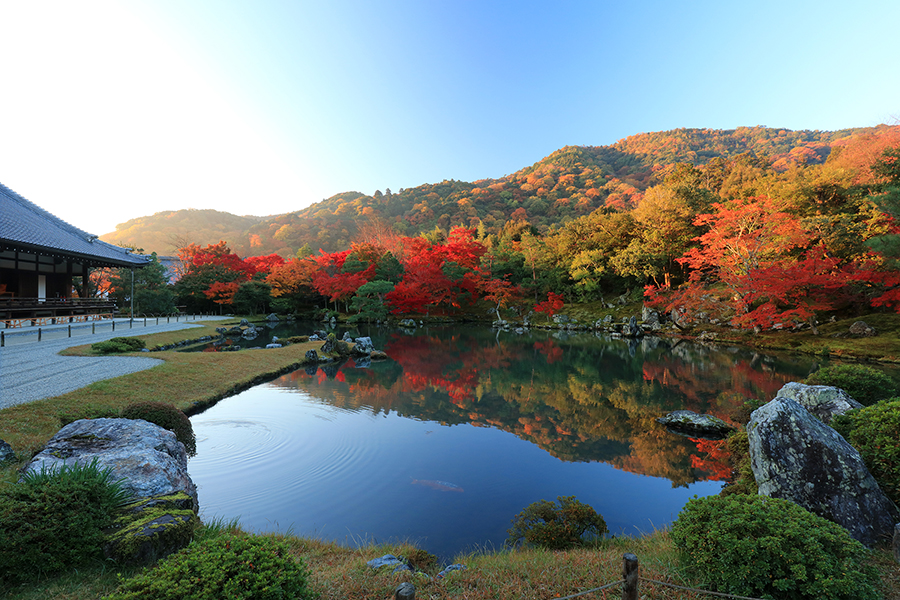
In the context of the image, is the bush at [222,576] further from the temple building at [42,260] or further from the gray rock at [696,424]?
the temple building at [42,260]

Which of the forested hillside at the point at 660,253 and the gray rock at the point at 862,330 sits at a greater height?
the forested hillside at the point at 660,253

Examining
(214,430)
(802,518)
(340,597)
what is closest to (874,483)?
(802,518)

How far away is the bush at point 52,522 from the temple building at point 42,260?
17.7 meters

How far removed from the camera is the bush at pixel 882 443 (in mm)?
3635

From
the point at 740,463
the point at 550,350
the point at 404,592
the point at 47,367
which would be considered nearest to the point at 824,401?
the point at 740,463

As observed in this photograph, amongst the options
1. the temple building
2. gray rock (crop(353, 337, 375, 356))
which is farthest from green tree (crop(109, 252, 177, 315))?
gray rock (crop(353, 337, 375, 356))

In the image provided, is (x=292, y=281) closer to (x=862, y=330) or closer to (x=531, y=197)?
(x=862, y=330)

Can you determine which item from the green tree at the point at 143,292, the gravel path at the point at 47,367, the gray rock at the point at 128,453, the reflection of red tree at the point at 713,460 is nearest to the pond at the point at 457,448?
the reflection of red tree at the point at 713,460

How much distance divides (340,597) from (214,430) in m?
6.40

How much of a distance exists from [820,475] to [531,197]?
63775 mm

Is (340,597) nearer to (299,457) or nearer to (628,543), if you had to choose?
(628,543)

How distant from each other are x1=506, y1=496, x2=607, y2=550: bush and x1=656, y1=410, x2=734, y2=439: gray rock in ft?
15.2

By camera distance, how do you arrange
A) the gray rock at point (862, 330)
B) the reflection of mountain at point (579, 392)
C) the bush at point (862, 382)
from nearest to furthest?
the bush at point (862, 382) < the reflection of mountain at point (579, 392) < the gray rock at point (862, 330)

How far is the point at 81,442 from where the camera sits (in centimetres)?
435
